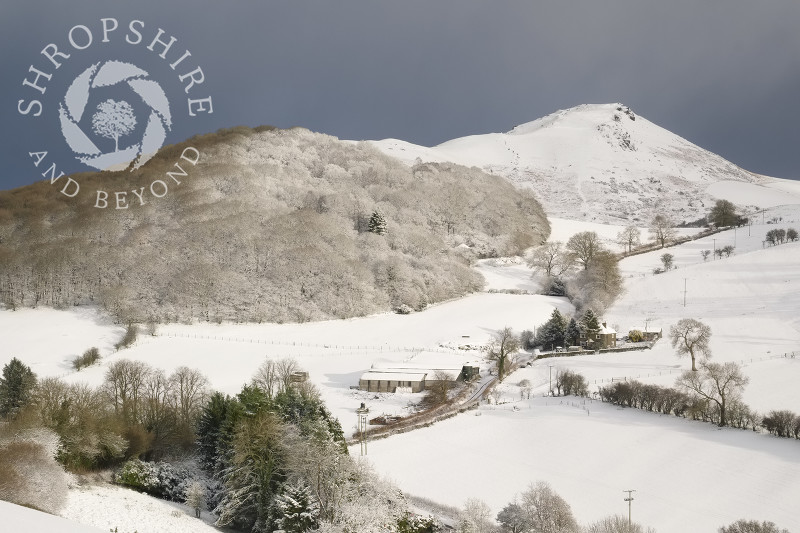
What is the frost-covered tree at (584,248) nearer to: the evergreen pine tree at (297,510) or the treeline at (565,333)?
the treeline at (565,333)

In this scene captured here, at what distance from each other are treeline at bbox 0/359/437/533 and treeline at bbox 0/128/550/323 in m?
30.8

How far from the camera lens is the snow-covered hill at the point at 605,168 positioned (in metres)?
136

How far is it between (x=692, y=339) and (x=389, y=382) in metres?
19.7

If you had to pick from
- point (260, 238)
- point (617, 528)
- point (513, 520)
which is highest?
point (260, 238)

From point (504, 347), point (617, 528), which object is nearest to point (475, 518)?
point (617, 528)

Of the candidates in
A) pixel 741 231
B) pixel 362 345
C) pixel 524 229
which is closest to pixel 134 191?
pixel 362 345

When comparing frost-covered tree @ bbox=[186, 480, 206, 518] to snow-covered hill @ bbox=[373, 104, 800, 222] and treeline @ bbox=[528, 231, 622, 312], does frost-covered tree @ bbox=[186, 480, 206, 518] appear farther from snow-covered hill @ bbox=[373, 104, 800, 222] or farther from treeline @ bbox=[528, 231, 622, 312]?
snow-covered hill @ bbox=[373, 104, 800, 222]

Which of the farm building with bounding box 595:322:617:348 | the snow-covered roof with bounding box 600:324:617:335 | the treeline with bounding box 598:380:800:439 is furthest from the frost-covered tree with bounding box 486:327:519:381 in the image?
the treeline with bounding box 598:380:800:439

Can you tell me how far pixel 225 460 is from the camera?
2330 cm

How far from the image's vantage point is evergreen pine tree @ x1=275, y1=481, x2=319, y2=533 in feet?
65.5

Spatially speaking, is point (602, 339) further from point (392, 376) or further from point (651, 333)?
point (392, 376)

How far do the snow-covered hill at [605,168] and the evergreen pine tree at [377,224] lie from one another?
6228cm

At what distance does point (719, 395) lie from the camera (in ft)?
103

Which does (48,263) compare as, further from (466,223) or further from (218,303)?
(466,223)
